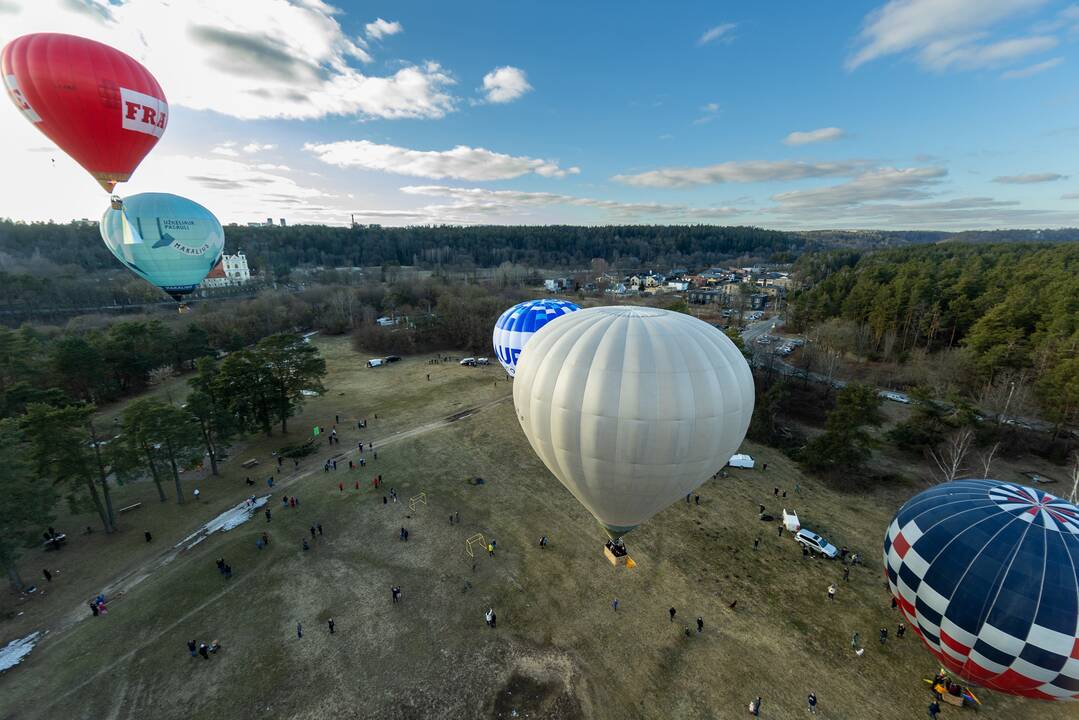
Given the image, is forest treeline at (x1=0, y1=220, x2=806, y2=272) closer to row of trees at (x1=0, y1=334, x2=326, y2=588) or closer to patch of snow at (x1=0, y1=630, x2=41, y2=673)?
row of trees at (x1=0, y1=334, x2=326, y2=588)

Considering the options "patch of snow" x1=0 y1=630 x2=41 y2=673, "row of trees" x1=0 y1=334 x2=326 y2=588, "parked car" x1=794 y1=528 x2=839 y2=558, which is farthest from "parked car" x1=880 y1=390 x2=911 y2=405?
"patch of snow" x1=0 y1=630 x2=41 y2=673

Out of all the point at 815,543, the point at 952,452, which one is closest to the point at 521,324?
the point at 815,543

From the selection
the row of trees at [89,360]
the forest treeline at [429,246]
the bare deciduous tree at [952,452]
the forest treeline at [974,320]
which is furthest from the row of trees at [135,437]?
the forest treeline at [429,246]

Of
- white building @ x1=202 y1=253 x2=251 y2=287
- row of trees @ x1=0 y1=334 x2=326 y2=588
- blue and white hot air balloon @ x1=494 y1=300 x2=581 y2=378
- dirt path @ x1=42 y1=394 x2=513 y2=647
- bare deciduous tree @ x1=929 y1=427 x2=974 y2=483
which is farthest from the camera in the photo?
white building @ x1=202 y1=253 x2=251 y2=287

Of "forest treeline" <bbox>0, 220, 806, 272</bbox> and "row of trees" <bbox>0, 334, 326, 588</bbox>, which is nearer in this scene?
"row of trees" <bbox>0, 334, 326, 588</bbox>

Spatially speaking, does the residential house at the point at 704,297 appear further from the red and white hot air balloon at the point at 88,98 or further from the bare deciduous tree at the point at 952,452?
Result: the red and white hot air balloon at the point at 88,98

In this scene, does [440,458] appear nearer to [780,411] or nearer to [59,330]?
[780,411]

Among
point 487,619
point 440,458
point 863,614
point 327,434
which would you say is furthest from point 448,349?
point 863,614
